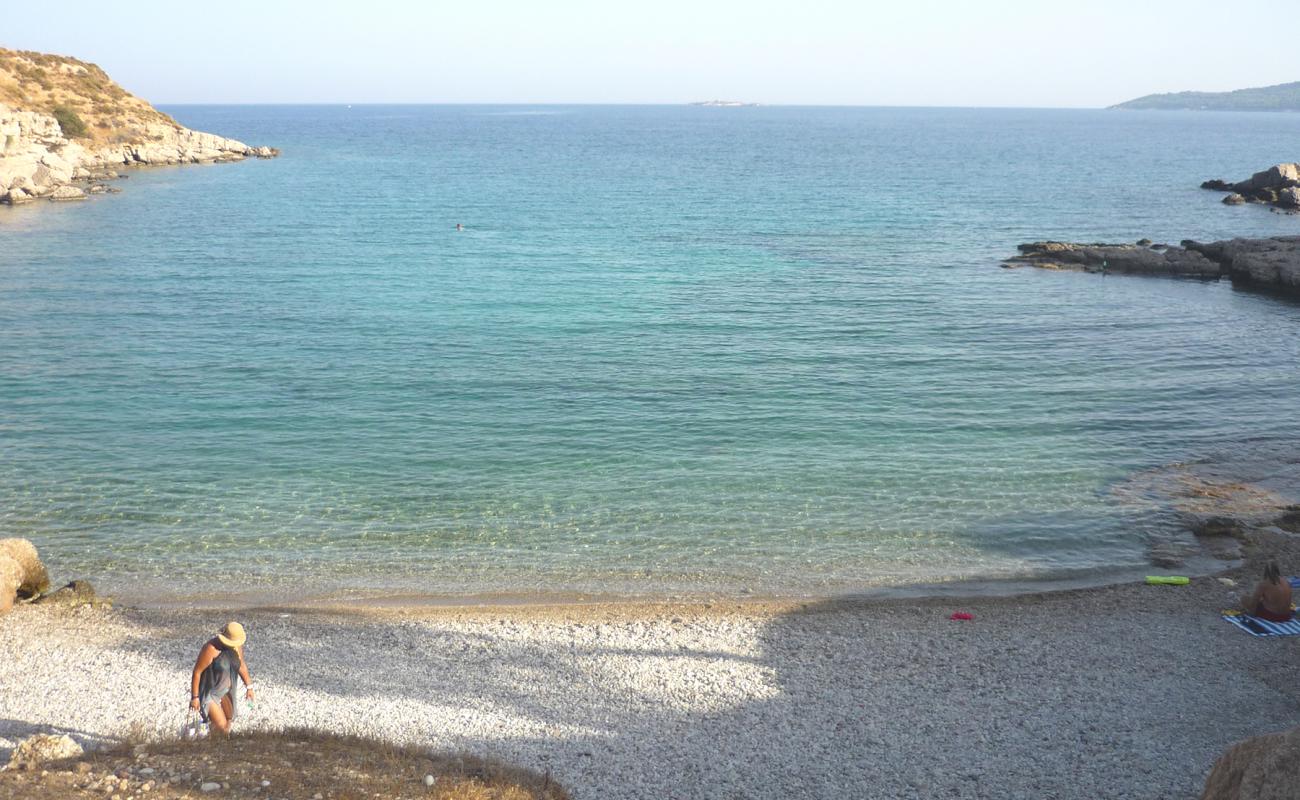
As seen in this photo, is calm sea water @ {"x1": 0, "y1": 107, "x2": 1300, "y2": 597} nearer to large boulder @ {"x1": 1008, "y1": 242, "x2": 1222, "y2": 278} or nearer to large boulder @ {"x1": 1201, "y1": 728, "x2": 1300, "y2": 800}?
large boulder @ {"x1": 1008, "y1": 242, "x2": 1222, "y2": 278}

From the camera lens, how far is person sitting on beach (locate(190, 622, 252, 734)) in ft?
46.2

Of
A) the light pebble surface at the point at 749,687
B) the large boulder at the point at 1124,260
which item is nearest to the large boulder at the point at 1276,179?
the large boulder at the point at 1124,260

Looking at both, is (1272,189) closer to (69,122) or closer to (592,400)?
(592,400)

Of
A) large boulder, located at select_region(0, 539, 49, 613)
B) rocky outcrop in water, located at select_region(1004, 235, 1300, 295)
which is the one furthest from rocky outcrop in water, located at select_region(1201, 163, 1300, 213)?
large boulder, located at select_region(0, 539, 49, 613)

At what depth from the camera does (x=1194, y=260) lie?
2264 inches

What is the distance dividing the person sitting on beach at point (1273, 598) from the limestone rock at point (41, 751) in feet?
65.3

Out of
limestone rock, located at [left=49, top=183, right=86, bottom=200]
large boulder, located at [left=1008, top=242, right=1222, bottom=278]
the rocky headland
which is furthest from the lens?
the rocky headland

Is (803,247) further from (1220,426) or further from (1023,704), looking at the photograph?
(1023,704)

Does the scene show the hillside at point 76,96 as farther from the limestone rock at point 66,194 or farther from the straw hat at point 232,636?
the straw hat at point 232,636

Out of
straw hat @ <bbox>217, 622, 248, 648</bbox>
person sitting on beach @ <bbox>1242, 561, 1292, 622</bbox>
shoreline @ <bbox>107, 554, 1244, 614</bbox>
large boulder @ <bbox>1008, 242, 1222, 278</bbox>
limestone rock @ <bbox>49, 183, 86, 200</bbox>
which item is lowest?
shoreline @ <bbox>107, 554, 1244, 614</bbox>

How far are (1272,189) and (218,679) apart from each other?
318ft

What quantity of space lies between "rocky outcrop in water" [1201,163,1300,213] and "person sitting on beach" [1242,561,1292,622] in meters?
75.7

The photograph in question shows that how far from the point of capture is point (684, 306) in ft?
155

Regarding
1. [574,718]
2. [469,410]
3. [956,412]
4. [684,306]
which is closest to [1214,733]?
[574,718]
